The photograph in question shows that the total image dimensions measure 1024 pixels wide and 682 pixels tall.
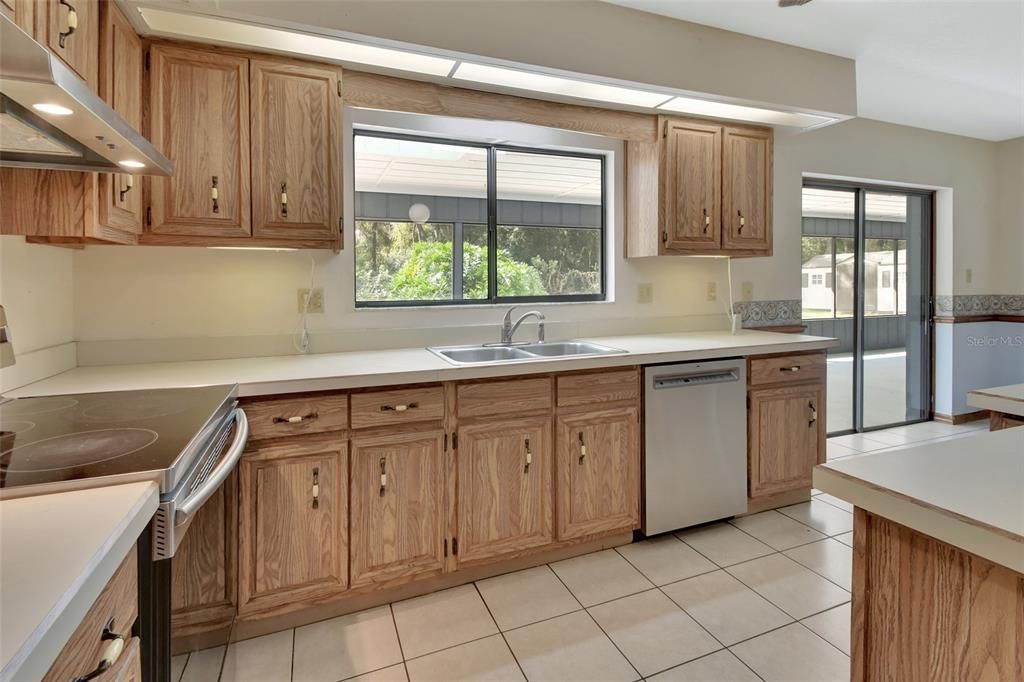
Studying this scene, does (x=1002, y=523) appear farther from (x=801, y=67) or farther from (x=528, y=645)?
(x=801, y=67)

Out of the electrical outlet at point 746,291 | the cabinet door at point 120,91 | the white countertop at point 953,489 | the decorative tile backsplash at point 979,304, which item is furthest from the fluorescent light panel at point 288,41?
the decorative tile backsplash at point 979,304

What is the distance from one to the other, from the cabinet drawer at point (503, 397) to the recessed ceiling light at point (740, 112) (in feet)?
5.53

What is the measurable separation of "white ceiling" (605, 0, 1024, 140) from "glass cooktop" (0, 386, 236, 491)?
8.10ft

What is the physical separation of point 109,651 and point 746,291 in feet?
12.1

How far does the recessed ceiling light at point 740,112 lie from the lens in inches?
109

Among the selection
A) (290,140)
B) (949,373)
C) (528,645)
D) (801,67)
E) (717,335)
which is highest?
(801,67)

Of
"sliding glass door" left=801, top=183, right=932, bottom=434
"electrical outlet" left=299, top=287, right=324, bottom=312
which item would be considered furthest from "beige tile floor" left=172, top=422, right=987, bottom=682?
"sliding glass door" left=801, top=183, right=932, bottom=434

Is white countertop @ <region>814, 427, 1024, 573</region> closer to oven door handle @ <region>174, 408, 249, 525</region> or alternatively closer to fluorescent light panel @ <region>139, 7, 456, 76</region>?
oven door handle @ <region>174, 408, 249, 525</region>

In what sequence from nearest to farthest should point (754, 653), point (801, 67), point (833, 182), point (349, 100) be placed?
point (754, 653) < point (349, 100) < point (801, 67) < point (833, 182)

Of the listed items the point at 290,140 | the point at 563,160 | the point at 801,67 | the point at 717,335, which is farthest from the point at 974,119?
the point at 290,140

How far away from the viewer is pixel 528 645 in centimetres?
184

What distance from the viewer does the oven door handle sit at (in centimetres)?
108

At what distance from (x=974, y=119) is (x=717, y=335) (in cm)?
307

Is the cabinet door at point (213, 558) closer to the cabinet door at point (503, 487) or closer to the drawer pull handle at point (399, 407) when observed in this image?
the drawer pull handle at point (399, 407)
